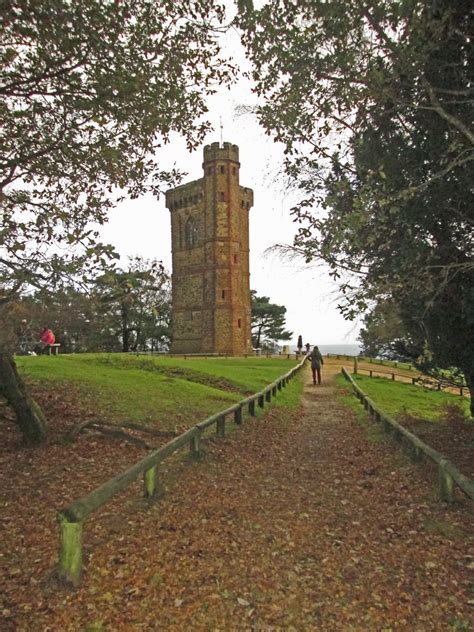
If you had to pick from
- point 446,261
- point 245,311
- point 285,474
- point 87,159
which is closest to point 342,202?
point 446,261

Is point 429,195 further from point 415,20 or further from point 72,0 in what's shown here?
point 72,0

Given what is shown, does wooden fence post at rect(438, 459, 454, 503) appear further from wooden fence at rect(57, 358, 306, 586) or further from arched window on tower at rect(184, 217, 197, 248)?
arched window on tower at rect(184, 217, 197, 248)

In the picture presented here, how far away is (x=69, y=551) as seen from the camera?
13.6 ft

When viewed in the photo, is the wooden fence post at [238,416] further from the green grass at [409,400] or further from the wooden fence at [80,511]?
the green grass at [409,400]

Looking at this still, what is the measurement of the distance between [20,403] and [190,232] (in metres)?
44.9

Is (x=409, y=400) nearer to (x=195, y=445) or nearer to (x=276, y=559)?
(x=195, y=445)

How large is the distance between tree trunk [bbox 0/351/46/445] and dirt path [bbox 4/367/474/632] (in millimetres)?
2787

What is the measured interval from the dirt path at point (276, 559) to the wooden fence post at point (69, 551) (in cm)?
14

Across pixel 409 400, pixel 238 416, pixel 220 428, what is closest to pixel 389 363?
pixel 409 400

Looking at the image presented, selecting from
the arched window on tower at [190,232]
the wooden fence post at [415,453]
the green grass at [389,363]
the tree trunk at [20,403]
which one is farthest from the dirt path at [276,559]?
the arched window on tower at [190,232]

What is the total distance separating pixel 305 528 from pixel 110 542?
2.27 m

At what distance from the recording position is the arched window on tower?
2018 inches

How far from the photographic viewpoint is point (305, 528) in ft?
18.8

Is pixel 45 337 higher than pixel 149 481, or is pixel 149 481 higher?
pixel 45 337
